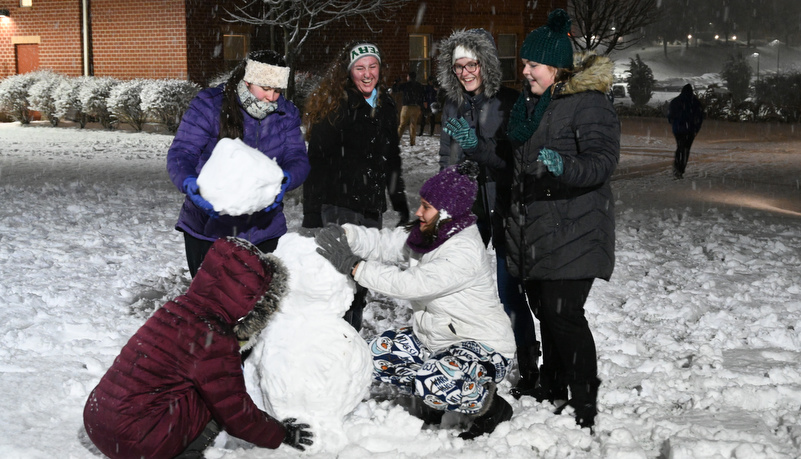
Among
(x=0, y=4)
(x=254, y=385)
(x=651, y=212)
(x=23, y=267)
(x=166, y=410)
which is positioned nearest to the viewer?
(x=166, y=410)

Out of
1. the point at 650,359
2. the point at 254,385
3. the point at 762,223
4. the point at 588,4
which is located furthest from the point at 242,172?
the point at 588,4

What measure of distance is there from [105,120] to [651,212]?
1603 cm

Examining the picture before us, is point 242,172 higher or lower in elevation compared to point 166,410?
higher

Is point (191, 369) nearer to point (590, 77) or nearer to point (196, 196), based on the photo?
point (196, 196)

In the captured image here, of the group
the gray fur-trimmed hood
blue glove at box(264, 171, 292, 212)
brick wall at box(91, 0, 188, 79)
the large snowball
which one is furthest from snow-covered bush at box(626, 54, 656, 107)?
the large snowball

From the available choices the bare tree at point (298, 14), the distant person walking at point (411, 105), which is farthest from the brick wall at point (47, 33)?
the distant person walking at point (411, 105)

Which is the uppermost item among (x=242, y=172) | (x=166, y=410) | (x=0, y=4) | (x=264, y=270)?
(x=0, y=4)

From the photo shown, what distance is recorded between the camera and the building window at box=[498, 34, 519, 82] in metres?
27.2

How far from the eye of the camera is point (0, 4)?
2558cm

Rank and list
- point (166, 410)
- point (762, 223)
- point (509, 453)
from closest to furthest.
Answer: point (166, 410), point (509, 453), point (762, 223)

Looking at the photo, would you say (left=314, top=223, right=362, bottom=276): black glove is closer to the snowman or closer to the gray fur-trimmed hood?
the snowman

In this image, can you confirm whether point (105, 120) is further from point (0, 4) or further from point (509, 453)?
point (509, 453)

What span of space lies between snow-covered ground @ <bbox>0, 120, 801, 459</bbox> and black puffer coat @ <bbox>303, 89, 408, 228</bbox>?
1095 millimetres

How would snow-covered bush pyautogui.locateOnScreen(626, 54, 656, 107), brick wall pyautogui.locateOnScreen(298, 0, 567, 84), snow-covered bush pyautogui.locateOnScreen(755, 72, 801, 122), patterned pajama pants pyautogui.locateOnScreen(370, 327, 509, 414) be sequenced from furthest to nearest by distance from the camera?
snow-covered bush pyautogui.locateOnScreen(626, 54, 656, 107), snow-covered bush pyautogui.locateOnScreen(755, 72, 801, 122), brick wall pyautogui.locateOnScreen(298, 0, 567, 84), patterned pajama pants pyautogui.locateOnScreen(370, 327, 509, 414)
